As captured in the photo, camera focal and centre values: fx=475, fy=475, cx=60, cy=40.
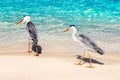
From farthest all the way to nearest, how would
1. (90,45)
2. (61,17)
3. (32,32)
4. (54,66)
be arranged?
1. (61,17)
2. (32,32)
3. (90,45)
4. (54,66)

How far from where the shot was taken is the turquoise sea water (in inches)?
687

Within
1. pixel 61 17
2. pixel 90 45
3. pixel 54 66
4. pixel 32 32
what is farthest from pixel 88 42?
pixel 61 17

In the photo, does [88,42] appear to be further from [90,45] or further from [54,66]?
[54,66]

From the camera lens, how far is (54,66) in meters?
12.3

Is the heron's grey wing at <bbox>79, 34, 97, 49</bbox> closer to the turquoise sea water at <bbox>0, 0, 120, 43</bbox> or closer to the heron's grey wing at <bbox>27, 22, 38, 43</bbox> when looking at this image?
the heron's grey wing at <bbox>27, 22, 38, 43</bbox>

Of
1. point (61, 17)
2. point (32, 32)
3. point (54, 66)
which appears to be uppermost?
point (61, 17)

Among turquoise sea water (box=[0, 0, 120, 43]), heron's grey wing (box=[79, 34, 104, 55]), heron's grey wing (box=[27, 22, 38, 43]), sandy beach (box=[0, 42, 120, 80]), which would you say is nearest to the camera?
sandy beach (box=[0, 42, 120, 80])

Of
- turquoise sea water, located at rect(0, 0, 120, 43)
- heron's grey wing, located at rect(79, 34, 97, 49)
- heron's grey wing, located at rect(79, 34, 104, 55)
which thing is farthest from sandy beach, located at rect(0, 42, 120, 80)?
turquoise sea water, located at rect(0, 0, 120, 43)

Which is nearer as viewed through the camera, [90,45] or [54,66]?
[54,66]

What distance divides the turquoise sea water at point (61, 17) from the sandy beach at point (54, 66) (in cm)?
230

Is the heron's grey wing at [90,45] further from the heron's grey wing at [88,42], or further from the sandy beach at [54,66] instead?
Answer: the sandy beach at [54,66]

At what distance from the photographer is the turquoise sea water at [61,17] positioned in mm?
17438

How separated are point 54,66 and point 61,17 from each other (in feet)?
29.7

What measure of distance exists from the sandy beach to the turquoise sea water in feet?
7.54
